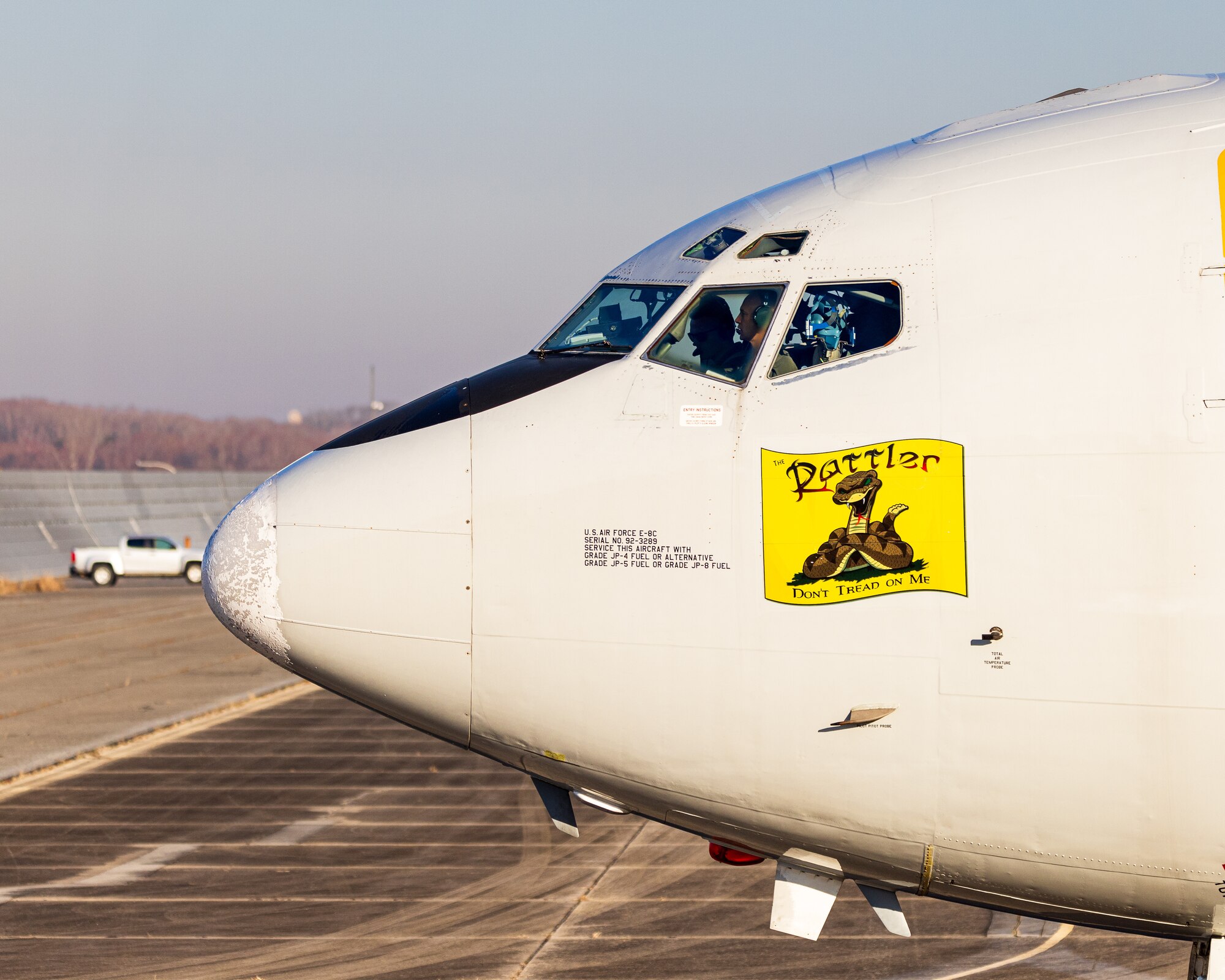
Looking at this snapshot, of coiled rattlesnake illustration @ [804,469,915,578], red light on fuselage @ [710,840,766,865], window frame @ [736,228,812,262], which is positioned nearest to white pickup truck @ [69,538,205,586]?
red light on fuselage @ [710,840,766,865]

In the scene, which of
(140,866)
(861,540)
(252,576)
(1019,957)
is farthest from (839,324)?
(140,866)

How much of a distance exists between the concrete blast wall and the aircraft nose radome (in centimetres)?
4698

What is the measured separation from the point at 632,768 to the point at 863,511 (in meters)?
1.60

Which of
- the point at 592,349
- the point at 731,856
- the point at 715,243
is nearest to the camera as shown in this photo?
the point at 715,243

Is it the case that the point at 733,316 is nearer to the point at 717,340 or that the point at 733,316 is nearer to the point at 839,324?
the point at 717,340

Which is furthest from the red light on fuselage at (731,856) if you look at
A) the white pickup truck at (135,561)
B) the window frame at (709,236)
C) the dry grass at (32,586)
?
the white pickup truck at (135,561)

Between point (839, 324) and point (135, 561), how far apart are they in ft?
176

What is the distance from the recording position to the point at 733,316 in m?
6.05

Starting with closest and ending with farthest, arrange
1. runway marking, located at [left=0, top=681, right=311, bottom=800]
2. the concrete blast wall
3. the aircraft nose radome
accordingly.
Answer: the aircraft nose radome → runway marking, located at [left=0, top=681, right=311, bottom=800] → the concrete blast wall

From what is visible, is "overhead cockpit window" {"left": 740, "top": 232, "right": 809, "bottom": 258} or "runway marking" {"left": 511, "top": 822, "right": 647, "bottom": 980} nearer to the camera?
"overhead cockpit window" {"left": 740, "top": 232, "right": 809, "bottom": 258}

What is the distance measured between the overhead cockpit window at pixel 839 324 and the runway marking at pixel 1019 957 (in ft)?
20.5

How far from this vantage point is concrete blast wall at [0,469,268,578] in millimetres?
55844

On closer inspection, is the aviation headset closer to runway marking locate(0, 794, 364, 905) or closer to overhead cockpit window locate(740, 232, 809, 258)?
overhead cockpit window locate(740, 232, 809, 258)

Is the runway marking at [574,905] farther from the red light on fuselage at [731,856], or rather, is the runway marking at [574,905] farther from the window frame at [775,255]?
the window frame at [775,255]
